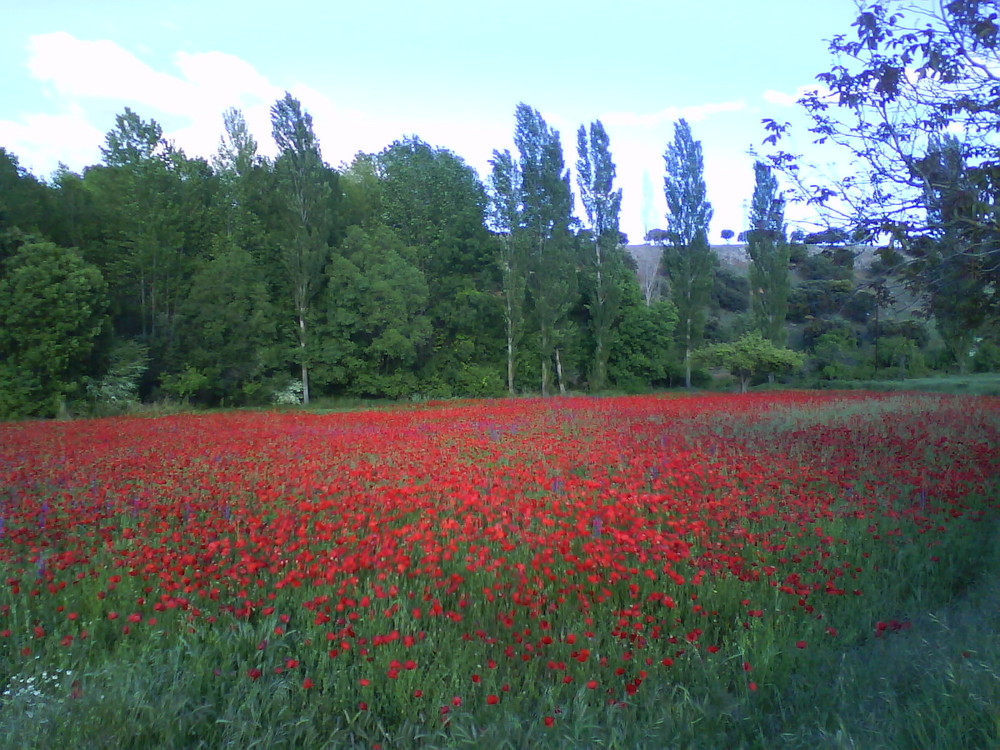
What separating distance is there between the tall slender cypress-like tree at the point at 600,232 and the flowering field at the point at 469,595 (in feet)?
91.4

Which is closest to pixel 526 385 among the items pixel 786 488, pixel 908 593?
pixel 786 488

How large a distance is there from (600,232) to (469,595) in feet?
113

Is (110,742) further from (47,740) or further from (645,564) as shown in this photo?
(645,564)

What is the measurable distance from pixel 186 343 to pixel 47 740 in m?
27.7

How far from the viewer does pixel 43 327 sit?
20.5 m

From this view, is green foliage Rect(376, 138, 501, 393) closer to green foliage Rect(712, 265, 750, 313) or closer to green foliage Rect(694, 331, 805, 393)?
green foliage Rect(694, 331, 805, 393)

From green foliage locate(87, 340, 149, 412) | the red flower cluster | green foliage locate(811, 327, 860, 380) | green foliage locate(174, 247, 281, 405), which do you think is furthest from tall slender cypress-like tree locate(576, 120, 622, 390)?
the red flower cluster

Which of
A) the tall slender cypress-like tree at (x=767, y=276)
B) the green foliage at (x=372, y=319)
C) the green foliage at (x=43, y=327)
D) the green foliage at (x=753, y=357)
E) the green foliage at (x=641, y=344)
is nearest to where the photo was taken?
the green foliage at (x=43, y=327)

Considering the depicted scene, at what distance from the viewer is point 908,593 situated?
459cm

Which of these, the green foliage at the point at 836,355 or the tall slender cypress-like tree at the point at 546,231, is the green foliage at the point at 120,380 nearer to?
the tall slender cypress-like tree at the point at 546,231

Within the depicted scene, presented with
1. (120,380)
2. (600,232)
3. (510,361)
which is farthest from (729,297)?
(120,380)

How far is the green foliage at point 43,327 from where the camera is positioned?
19.8 meters

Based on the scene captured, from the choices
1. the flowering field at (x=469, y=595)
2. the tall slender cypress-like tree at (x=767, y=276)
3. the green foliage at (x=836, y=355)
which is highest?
the tall slender cypress-like tree at (x=767, y=276)

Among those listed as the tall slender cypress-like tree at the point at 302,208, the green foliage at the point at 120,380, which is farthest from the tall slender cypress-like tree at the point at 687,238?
the green foliage at the point at 120,380
